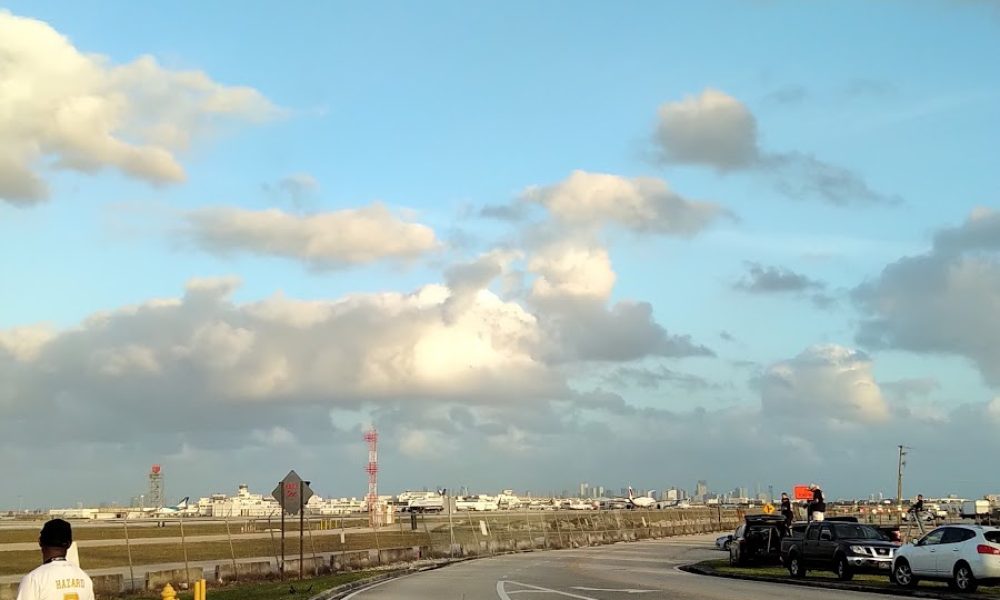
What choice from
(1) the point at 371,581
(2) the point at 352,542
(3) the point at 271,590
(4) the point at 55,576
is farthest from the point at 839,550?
(2) the point at 352,542

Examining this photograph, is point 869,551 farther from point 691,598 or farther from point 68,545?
point 68,545

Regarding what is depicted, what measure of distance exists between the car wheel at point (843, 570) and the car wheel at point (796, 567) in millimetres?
1493

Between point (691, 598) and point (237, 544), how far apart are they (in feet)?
151

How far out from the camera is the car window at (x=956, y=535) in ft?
82.5

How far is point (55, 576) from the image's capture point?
7.42 metres

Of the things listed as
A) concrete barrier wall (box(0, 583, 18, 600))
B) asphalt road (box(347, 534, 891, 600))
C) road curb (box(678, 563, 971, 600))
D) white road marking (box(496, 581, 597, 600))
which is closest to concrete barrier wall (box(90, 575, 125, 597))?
concrete barrier wall (box(0, 583, 18, 600))

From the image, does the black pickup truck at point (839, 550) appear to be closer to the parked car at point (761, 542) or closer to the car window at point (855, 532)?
the car window at point (855, 532)

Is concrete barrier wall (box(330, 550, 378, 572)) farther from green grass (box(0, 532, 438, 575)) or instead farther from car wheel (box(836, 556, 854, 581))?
car wheel (box(836, 556, 854, 581))

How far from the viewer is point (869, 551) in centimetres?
2964

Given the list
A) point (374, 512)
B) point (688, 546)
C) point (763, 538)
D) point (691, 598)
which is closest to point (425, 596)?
point (691, 598)

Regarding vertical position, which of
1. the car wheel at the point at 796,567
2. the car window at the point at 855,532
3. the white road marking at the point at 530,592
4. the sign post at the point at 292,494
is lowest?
the car wheel at the point at 796,567

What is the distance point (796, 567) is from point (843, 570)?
2.22 metres

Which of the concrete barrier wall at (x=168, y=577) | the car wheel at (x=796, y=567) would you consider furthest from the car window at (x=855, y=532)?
the concrete barrier wall at (x=168, y=577)

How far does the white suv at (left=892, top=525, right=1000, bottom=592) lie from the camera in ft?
80.0
